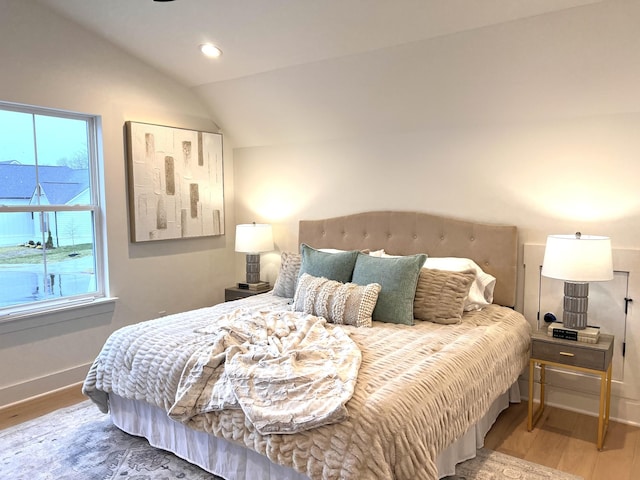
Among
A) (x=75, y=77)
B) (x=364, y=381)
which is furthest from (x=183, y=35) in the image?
(x=364, y=381)

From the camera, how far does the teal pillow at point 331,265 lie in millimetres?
3229

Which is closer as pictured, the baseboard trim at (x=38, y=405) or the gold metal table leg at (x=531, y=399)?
the gold metal table leg at (x=531, y=399)

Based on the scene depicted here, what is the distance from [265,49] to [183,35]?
579 millimetres

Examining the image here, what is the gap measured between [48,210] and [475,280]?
9.91 feet

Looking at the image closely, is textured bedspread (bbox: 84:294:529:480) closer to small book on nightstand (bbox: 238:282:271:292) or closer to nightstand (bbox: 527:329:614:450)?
nightstand (bbox: 527:329:614:450)

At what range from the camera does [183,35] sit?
3320 mm

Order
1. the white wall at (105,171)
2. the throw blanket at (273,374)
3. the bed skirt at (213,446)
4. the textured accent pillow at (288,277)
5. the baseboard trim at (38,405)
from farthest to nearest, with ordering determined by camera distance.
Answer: the textured accent pillow at (288,277) < the white wall at (105,171) < the baseboard trim at (38,405) < the bed skirt at (213,446) < the throw blanket at (273,374)

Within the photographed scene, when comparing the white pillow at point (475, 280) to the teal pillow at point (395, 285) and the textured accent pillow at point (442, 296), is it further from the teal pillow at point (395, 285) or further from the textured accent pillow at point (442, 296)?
the teal pillow at point (395, 285)

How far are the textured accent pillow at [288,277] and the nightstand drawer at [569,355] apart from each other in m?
1.70

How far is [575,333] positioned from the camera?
109 inches

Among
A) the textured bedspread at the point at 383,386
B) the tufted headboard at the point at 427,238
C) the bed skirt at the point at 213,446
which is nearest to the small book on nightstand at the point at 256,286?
the tufted headboard at the point at 427,238

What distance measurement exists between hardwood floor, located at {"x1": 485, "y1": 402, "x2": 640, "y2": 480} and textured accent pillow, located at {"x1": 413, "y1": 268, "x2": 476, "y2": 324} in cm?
73

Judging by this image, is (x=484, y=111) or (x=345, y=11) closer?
(x=345, y=11)

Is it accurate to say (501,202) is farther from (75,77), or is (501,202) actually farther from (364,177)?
(75,77)
